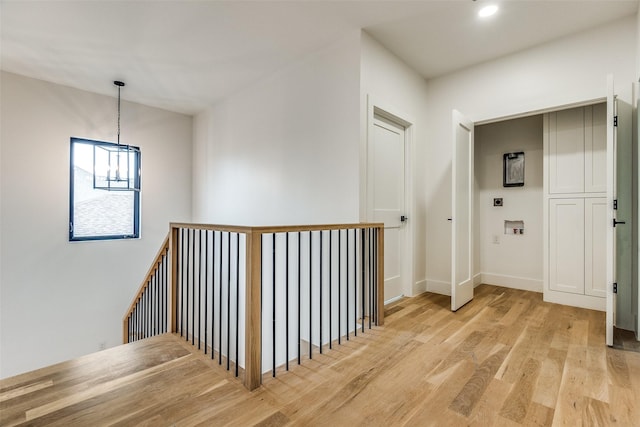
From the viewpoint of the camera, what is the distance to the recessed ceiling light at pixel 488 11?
8.18 feet

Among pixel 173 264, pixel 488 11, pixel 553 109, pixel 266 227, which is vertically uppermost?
pixel 488 11

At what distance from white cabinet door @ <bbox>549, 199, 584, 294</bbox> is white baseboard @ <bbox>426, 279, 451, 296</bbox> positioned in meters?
1.06

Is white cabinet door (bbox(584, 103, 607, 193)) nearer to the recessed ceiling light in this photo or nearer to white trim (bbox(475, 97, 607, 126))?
white trim (bbox(475, 97, 607, 126))

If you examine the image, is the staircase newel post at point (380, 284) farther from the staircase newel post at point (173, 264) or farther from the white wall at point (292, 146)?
the staircase newel post at point (173, 264)

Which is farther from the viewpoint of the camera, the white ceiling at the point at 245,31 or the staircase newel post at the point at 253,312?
the white ceiling at the point at 245,31

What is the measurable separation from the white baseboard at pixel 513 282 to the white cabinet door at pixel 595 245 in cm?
64

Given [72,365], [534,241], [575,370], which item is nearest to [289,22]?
[72,365]

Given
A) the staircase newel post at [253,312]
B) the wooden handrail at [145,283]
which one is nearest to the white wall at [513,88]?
the staircase newel post at [253,312]

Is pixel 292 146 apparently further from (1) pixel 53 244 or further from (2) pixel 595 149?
(1) pixel 53 244

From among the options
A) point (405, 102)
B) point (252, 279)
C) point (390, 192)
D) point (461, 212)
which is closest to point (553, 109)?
point (461, 212)

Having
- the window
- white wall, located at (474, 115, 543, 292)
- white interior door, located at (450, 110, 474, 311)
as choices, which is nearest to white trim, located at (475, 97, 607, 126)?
white interior door, located at (450, 110, 474, 311)

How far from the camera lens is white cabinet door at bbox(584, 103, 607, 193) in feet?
10.2

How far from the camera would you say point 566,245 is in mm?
3305

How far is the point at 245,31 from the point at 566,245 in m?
3.99
